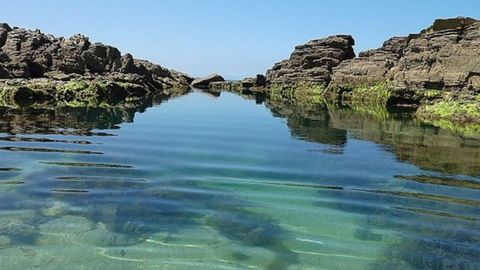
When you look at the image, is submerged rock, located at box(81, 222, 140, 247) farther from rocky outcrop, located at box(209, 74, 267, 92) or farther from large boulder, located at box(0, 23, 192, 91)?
rocky outcrop, located at box(209, 74, 267, 92)

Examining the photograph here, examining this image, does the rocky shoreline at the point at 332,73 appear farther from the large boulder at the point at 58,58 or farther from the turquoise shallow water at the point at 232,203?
the turquoise shallow water at the point at 232,203

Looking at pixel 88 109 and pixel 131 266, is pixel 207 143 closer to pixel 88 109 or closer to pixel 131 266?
pixel 131 266

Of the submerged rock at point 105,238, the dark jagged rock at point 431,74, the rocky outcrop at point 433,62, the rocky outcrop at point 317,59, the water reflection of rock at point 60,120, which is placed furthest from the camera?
the rocky outcrop at point 317,59

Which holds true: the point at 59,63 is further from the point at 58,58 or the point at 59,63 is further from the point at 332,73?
the point at 332,73

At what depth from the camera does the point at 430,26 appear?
54.5 meters

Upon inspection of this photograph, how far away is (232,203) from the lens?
10.0m

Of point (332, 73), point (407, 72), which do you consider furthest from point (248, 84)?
point (407, 72)

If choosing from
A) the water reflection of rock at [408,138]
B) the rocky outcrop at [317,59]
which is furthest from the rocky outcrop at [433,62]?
the water reflection of rock at [408,138]

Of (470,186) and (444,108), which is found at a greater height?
(444,108)

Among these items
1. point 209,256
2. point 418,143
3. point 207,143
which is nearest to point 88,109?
point 207,143

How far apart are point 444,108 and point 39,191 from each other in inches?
1256

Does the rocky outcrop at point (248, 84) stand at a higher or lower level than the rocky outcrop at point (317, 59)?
lower

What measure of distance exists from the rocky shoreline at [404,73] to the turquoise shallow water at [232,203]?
1874cm

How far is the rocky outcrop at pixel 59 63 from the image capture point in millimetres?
47144
